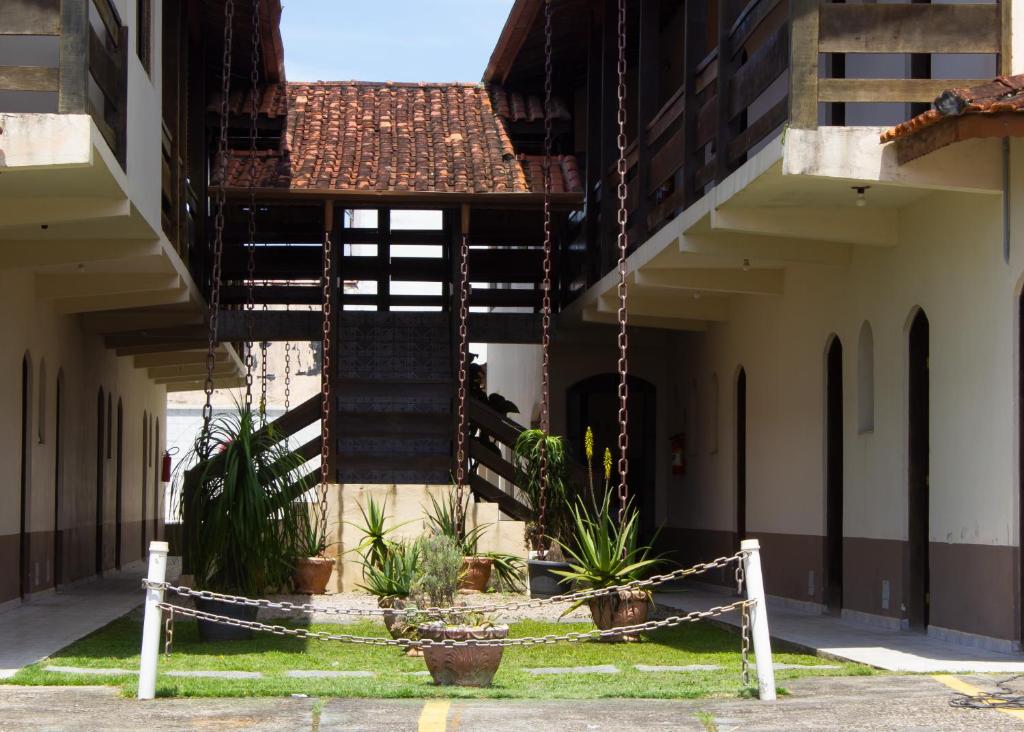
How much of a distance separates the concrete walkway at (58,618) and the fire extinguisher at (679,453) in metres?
7.53

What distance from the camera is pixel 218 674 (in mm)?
10844

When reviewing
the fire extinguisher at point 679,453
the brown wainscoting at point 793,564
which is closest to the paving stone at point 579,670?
the brown wainscoting at point 793,564

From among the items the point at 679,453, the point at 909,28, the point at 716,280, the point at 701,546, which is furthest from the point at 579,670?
the point at 679,453

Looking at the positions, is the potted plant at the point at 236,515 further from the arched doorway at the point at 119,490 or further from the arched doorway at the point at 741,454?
the arched doorway at the point at 119,490

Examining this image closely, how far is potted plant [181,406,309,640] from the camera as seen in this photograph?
13445 millimetres

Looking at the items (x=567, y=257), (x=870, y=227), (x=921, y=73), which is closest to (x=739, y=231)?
(x=870, y=227)

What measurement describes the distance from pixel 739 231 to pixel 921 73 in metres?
2.02

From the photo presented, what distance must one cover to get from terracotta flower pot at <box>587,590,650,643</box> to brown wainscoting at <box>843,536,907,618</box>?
2347 mm

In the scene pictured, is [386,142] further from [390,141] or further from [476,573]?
[476,573]

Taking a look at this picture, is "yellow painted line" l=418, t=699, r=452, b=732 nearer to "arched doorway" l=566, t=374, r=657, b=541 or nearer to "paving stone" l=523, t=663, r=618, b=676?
"paving stone" l=523, t=663, r=618, b=676

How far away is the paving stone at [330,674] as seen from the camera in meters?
10.6

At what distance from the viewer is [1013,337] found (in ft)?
38.8

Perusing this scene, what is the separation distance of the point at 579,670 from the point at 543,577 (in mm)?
4940

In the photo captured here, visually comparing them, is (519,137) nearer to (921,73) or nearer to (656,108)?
(656,108)
